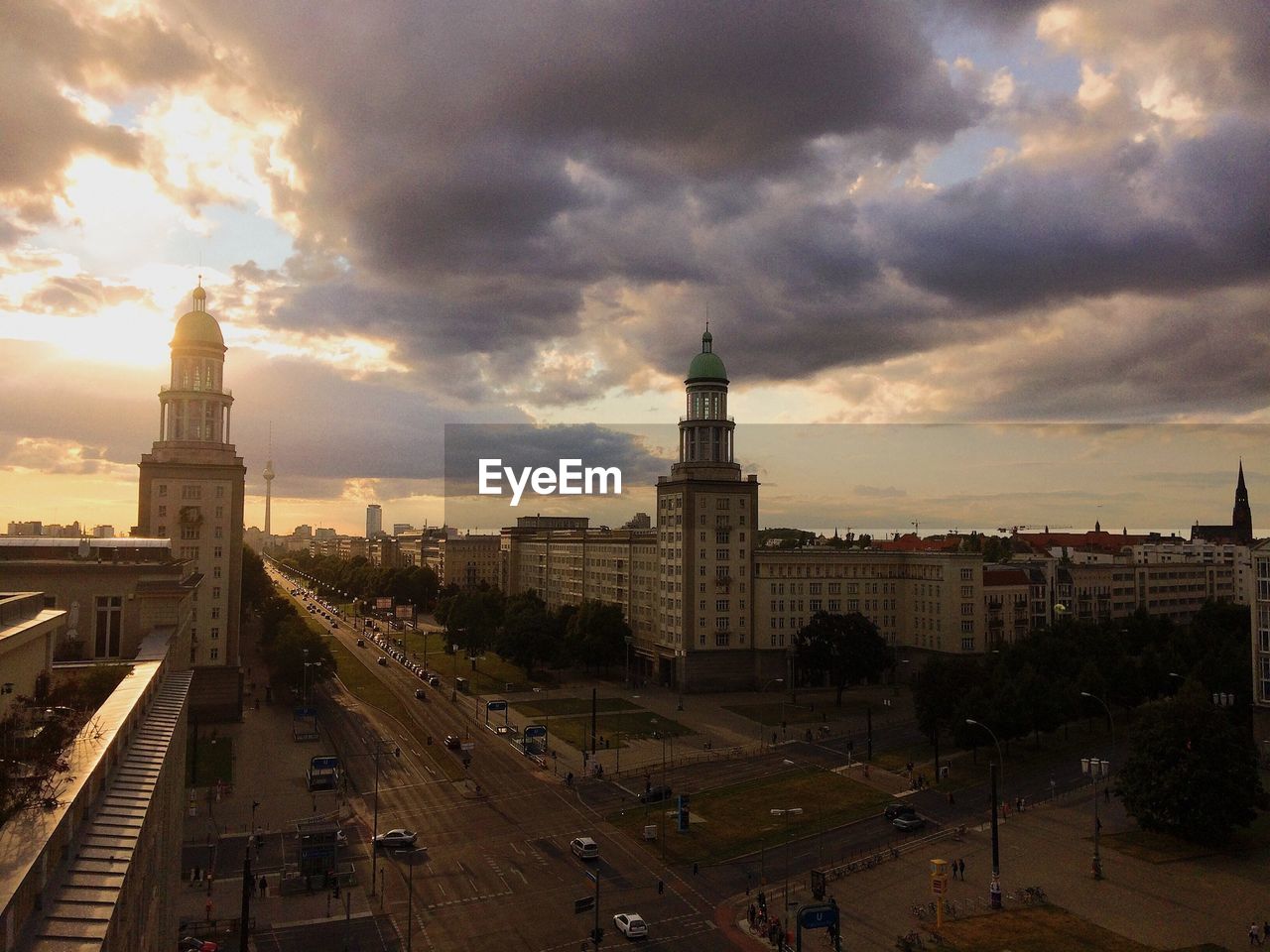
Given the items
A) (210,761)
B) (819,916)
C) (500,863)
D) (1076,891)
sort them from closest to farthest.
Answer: (819,916), (1076,891), (500,863), (210,761)

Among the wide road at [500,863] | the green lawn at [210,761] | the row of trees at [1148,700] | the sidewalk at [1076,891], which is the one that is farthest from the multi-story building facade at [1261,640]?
the green lawn at [210,761]

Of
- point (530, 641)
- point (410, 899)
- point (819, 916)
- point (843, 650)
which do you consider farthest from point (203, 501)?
point (819, 916)

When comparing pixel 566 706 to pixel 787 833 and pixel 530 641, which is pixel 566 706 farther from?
pixel 787 833

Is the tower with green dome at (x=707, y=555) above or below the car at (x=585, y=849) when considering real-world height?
above

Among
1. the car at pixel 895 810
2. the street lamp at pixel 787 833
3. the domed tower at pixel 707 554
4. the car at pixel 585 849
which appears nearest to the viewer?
the street lamp at pixel 787 833

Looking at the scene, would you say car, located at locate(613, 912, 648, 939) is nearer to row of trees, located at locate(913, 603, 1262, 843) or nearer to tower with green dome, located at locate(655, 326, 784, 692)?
row of trees, located at locate(913, 603, 1262, 843)

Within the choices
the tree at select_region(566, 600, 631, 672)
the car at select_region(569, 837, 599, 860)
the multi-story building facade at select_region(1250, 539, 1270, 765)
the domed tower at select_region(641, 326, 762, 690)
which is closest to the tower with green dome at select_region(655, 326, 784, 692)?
the domed tower at select_region(641, 326, 762, 690)

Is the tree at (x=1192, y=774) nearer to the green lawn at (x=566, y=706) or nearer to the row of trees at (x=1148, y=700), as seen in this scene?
the row of trees at (x=1148, y=700)
